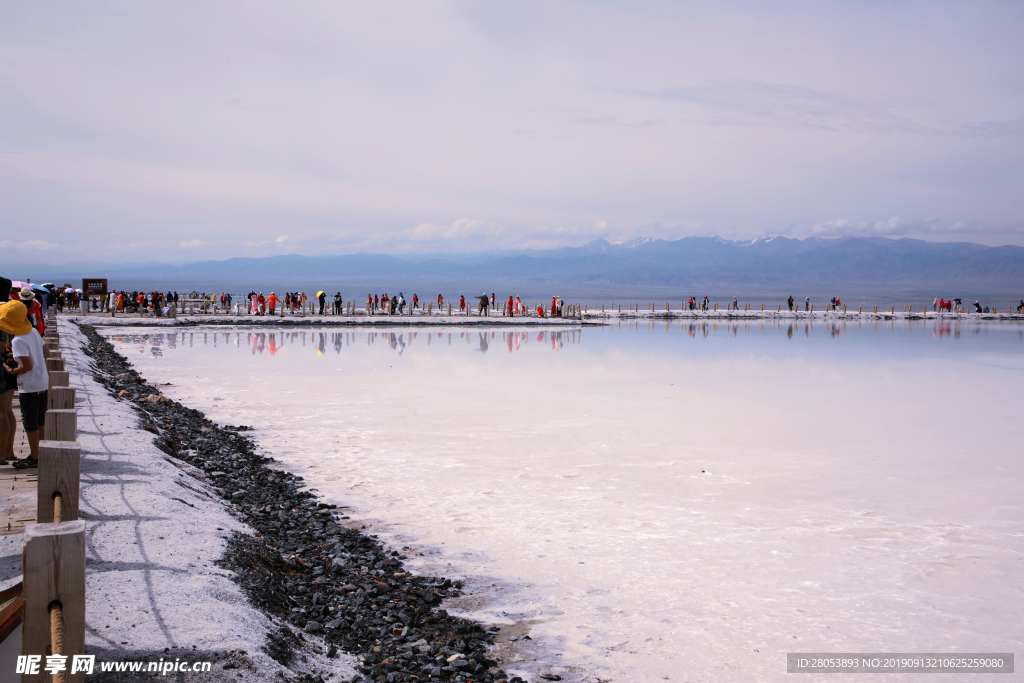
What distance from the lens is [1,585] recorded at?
4551mm

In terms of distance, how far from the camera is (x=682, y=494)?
958 centimetres

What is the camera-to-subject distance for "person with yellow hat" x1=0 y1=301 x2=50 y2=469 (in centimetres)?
710

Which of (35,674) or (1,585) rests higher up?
(35,674)

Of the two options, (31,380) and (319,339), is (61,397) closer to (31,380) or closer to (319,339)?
(31,380)

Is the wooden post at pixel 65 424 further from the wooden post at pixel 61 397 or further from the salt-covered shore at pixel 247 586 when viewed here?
the wooden post at pixel 61 397

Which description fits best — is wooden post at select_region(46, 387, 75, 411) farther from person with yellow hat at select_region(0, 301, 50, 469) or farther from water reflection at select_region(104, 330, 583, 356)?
water reflection at select_region(104, 330, 583, 356)

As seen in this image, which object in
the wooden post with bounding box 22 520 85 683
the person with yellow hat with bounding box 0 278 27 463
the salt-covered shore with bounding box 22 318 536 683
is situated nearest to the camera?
the wooden post with bounding box 22 520 85 683

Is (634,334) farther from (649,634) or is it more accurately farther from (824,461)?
(649,634)

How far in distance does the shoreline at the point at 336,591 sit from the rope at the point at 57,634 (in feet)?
7.00

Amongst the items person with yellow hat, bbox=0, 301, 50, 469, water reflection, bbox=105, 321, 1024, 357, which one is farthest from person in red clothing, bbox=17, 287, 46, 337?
water reflection, bbox=105, 321, 1024, 357

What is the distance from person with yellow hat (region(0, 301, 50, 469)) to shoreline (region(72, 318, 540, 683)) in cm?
198

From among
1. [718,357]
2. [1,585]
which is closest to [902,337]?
[718,357]

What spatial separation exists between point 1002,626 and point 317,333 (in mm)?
36218

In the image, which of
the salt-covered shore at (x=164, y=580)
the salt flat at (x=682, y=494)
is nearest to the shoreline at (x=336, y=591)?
the salt-covered shore at (x=164, y=580)
